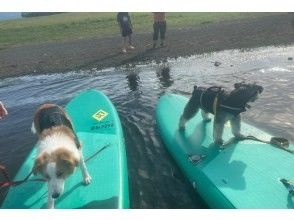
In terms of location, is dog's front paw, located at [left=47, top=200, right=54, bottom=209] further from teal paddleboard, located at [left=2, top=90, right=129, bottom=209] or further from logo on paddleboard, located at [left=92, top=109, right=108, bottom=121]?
logo on paddleboard, located at [left=92, top=109, right=108, bottom=121]

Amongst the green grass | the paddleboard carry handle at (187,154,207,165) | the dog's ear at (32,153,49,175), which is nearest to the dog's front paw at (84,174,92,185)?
the dog's ear at (32,153,49,175)

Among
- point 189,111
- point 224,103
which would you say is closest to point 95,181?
point 189,111

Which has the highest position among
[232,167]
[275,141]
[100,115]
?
[275,141]

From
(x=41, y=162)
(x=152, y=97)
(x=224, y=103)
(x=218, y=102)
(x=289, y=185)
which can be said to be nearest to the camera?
(x=41, y=162)

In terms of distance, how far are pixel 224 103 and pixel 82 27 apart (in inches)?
1087

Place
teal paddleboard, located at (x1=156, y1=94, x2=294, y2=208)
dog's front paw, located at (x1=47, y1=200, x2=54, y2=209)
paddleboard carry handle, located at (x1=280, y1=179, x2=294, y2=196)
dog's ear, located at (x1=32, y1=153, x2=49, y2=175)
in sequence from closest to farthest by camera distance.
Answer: dog's ear, located at (x1=32, y1=153, x2=49, y2=175) < paddleboard carry handle, located at (x1=280, y1=179, x2=294, y2=196) < teal paddleboard, located at (x1=156, y1=94, x2=294, y2=208) < dog's front paw, located at (x1=47, y1=200, x2=54, y2=209)

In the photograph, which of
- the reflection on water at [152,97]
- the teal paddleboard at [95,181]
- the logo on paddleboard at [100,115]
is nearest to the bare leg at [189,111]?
the reflection on water at [152,97]

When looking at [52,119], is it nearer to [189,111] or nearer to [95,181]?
[95,181]

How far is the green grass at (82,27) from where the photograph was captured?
95.6 feet

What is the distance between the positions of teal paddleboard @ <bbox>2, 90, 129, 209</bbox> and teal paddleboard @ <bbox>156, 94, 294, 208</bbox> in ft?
4.51

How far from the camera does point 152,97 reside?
13.1 metres

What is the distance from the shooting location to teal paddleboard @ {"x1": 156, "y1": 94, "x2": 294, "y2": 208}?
6226 mm

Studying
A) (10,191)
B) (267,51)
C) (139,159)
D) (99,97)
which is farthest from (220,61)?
(10,191)

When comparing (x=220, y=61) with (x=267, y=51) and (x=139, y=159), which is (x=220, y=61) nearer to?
(x=267, y=51)
